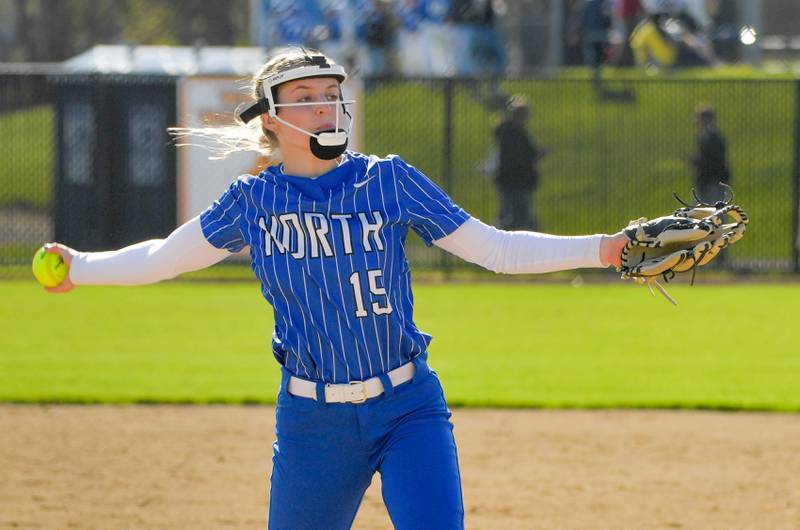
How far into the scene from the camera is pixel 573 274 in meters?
17.9

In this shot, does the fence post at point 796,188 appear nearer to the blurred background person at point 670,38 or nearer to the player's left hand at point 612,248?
the blurred background person at point 670,38

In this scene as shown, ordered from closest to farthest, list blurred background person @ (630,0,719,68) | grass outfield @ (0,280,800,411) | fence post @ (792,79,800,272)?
grass outfield @ (0,280,800,411) < fence post @ (792,79,800,272) < blurred background person @ (630,0,719,68)

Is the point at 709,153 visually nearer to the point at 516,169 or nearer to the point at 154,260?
the point at 516,169

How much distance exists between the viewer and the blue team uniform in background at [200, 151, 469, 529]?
4.10 metres

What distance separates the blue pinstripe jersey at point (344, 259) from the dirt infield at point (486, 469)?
2438mm

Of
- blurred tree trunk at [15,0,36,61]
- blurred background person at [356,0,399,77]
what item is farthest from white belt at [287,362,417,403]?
blurred tree trunk at [15,0,36,61]

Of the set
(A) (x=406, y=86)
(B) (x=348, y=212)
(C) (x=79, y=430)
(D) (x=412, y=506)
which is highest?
(A) (x=406, y=86)

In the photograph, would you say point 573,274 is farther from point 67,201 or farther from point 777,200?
point 67,201

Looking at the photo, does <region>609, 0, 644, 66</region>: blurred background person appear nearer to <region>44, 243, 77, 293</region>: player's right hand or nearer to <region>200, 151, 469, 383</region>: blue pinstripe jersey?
<region>44, 243, 77, 293</region>: player's right hand

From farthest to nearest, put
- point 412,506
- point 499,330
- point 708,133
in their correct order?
1. point 708,133
2. point 499,330
3. point 412,506

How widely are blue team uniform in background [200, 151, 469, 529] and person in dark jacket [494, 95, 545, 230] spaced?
14.0m


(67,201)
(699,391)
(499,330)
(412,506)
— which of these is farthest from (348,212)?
(67,201)

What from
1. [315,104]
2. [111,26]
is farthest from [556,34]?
[315,104]

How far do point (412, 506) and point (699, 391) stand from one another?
6464 mm
